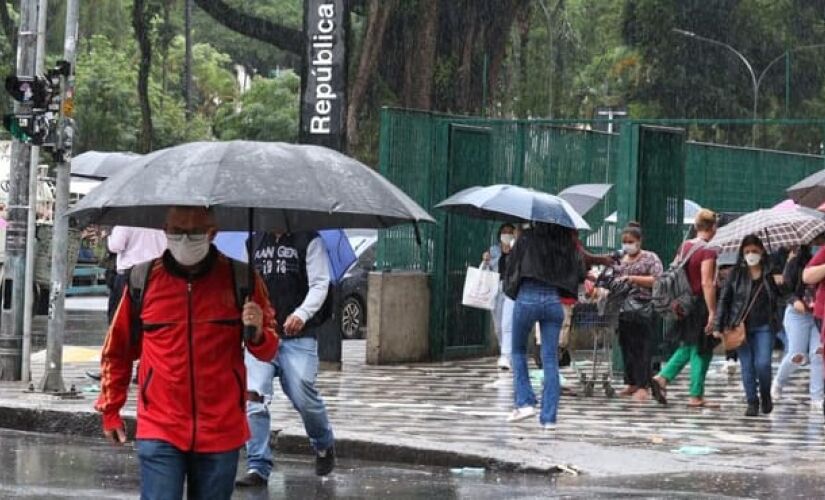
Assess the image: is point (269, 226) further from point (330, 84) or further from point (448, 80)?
point (448, 80)

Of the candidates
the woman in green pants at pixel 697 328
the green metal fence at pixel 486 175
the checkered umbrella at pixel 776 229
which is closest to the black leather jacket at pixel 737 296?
the checkered umbrella at pixel 776 229

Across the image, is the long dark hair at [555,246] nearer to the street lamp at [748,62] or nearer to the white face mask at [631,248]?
the white face mask at [631,248]

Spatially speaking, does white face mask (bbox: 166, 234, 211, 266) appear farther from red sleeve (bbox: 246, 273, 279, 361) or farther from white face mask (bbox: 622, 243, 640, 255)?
white face mask (bbox: 622, 243, 640, 255)

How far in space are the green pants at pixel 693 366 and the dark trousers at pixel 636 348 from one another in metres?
0.28

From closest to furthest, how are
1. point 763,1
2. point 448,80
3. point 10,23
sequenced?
1. point 448,80
2. point 10,23
3. point 763,1

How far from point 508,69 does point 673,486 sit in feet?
99.8

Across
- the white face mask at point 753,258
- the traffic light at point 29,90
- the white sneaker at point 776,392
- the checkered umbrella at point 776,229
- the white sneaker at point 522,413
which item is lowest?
the white sneaker at point 522,413

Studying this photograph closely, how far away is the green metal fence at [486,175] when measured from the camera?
705 inches

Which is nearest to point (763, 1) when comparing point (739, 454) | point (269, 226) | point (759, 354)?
point (759, 354)

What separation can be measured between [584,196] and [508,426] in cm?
593

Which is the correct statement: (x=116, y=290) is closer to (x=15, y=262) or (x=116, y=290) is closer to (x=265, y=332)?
(x=15, y=262)

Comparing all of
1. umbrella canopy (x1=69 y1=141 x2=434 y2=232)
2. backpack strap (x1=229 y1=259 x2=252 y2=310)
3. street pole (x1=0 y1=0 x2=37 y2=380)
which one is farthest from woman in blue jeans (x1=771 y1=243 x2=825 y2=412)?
backpack strap (x1=229 y1=259 x2=252 y2=310)

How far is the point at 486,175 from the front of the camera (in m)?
20.0

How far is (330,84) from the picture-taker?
18781 millimetres
